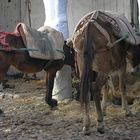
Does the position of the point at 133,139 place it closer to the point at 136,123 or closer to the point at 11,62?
the point at 136,123

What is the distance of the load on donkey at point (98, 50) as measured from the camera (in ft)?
17.8

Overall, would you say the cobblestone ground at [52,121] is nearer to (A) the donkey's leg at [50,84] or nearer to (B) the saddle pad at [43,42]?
(A) the donkey's leg at [50,84]

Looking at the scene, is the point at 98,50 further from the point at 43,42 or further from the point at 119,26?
the point at 43,42

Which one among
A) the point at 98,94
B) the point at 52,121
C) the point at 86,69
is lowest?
the point at 52,121

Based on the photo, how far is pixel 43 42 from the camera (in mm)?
6473

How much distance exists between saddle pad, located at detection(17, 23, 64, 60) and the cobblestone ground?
3.26 feet

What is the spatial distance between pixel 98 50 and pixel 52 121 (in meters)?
1.44

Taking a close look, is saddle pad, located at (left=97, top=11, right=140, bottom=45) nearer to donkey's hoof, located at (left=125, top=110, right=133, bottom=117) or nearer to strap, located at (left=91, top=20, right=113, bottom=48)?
strap, located at (left=91, top=20, right=113, bottom=48)

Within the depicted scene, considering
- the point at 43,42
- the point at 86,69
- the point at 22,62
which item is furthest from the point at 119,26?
the point at 22,62

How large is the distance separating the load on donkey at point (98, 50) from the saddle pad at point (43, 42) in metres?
0.62

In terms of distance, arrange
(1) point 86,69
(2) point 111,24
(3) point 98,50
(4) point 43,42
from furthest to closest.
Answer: (4) point 43,42
(2) point 111,24
(3) point 98,50
(1) point 86,69

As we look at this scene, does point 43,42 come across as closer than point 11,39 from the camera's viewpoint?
No

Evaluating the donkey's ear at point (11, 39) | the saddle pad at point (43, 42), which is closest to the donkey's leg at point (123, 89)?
the saddle pad at point (43, 42)

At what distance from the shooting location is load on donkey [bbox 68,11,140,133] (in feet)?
17.8
